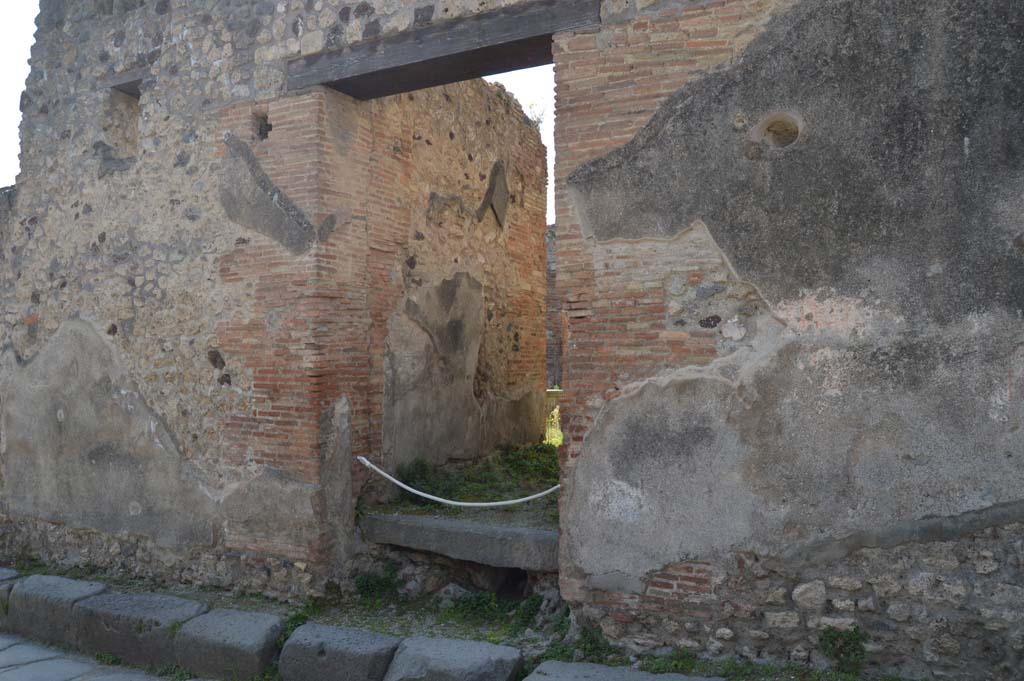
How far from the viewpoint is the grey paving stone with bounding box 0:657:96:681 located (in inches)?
180

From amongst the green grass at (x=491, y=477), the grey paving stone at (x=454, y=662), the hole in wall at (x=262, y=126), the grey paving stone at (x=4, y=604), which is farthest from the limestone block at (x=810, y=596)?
the grey paving stone at (x=4, y=604)

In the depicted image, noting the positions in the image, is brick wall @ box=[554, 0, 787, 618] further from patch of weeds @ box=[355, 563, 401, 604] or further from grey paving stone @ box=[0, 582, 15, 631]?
grey paving stone @ box=[0, 582, 15, 631]

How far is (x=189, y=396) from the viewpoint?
17.9ft

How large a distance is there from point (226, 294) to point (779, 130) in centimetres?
359

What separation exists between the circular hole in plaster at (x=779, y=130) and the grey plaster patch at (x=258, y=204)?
2.73 m

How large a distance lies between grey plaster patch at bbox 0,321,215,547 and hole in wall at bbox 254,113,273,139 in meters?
2.01

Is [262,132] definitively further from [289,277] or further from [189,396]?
[189,396]

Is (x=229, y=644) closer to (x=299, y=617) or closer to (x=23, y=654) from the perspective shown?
(x=299, y=617)

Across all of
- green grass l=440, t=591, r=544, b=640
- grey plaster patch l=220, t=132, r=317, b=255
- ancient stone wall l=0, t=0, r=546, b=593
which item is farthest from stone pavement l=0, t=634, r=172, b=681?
grey plaster patch l=220, t=132, r=317, b=255

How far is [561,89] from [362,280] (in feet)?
6.48

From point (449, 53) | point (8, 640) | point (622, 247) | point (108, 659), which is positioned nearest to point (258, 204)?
point (449, 53)

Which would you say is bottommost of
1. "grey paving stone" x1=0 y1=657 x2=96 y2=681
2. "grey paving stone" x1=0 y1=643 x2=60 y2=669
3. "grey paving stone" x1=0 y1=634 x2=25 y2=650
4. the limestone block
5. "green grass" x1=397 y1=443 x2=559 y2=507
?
"grey paving stone" x1=0 y1=657 x2=96 y2=681

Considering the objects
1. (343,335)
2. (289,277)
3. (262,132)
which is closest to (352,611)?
(343,335)

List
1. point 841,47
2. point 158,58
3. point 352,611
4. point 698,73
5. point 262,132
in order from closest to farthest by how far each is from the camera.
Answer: point 841,47, point 698,73, point 352,611, point 262,132, point 158,58
